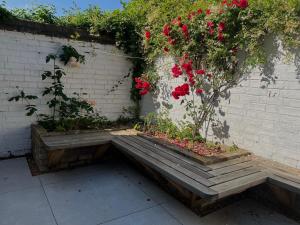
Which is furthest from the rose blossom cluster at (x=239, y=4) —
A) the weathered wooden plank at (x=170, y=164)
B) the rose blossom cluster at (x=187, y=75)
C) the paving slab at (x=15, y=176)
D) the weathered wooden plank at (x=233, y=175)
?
the paving slab at (x=15, y=176)

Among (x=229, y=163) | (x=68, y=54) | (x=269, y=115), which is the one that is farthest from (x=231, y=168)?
(x=68, y=54)

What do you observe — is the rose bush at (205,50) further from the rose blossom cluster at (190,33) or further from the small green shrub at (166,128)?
the small green shrub at (166,128)

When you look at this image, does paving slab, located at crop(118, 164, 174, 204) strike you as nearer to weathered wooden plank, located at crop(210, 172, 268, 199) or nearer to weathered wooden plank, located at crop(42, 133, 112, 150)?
weathered wooden plank, located at crop(42, 133, 112, 150)

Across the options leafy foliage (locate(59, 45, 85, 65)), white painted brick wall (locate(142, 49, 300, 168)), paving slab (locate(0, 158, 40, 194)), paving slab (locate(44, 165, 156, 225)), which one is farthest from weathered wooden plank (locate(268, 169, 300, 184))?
leafy foliage (locate(59, 45, 85, 65))

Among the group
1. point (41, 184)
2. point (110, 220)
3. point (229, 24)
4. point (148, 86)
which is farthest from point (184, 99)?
point (41, 184)

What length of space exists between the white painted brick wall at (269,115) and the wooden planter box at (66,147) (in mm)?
1849

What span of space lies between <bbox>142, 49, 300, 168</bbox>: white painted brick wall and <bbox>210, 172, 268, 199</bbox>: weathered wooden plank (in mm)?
446

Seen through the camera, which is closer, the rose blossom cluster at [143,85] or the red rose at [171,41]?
the red rose at [171,41]

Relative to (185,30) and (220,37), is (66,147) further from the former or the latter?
(220,37)

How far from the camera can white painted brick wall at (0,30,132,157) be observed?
3.62 m

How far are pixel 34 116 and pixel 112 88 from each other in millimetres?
1478

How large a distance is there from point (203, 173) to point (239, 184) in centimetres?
36

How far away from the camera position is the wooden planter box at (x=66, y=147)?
3186mm

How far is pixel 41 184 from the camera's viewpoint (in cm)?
300
